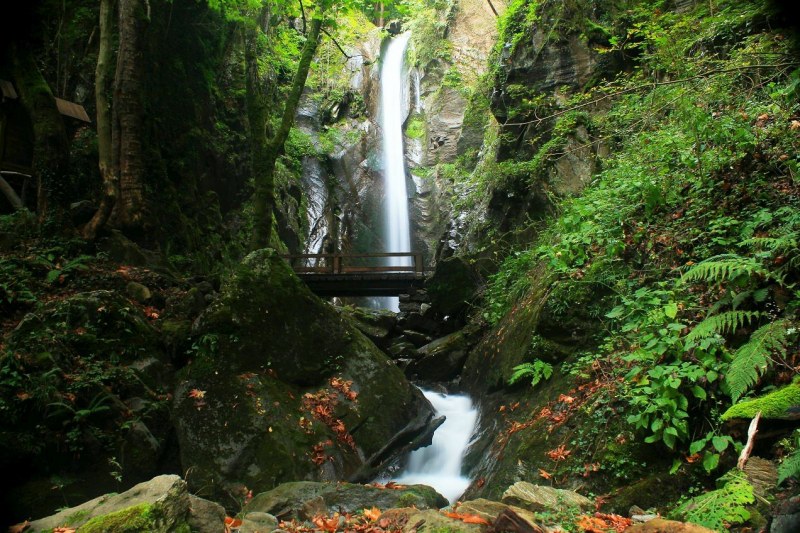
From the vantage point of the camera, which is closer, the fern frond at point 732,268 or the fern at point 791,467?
the fern at point 791,467

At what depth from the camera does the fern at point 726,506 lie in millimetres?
2684

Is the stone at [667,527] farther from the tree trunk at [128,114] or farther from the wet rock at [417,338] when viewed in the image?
the wet rock at [417,338]

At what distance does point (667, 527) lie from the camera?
2549mm

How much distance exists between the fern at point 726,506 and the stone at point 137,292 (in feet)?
24.8

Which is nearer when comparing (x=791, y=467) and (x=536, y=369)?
(x=791, y=467)

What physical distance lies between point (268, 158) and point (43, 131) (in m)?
4.36

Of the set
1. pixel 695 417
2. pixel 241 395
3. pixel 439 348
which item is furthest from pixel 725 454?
pixel 439 348

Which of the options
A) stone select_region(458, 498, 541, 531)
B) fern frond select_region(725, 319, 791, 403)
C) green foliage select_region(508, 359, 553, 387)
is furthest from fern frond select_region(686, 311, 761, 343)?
green foliage select_region(508, 359, 553, 387)

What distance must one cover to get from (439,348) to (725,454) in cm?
842

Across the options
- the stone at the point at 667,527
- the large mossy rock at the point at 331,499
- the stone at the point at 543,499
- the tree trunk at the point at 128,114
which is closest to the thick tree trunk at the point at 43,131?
the tree trunk at the point at 128,114

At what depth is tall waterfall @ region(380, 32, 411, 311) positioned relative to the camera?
81.8 feet

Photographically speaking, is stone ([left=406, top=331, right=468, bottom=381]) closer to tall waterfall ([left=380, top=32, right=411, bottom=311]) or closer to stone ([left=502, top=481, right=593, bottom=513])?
stone ([left=502, top=481, right=593, bottom=513])

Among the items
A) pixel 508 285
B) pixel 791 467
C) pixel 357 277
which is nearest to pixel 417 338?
pixel 357 277

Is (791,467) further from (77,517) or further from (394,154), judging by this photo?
(394,154)
